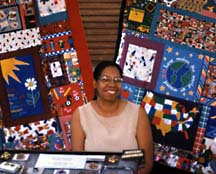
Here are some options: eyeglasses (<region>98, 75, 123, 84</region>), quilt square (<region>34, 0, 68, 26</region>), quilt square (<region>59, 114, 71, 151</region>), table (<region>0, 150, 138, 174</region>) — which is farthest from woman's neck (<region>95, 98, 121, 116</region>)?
quilt square (<region>34, 0, 68, 26</region>)

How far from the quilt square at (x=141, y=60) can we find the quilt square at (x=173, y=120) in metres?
0.11

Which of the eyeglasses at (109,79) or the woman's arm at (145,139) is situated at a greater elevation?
the eyeglasses at (109,79)

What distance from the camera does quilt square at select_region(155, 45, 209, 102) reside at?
10.2ft

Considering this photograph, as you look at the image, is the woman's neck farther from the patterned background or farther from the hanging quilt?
the hanging quilt

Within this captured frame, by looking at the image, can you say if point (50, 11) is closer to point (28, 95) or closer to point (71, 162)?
point (28, 95)

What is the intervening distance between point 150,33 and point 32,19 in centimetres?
83

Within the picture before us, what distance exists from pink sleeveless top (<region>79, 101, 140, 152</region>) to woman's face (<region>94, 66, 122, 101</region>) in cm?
12

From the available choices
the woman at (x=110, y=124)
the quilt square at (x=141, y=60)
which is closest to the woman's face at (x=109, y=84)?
the woman at (x=110, y=124)

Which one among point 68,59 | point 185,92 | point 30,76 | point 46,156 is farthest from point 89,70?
point 46,156

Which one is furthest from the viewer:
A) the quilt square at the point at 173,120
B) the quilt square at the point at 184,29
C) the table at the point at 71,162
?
the quilt square at the point at 173,120

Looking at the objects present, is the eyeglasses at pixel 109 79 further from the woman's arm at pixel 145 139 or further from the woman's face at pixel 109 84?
the woman's arm at pixel 145 139

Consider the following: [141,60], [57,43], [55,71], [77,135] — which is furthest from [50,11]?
[77,135]

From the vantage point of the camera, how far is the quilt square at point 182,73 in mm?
3111

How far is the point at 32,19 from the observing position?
10.6ft
